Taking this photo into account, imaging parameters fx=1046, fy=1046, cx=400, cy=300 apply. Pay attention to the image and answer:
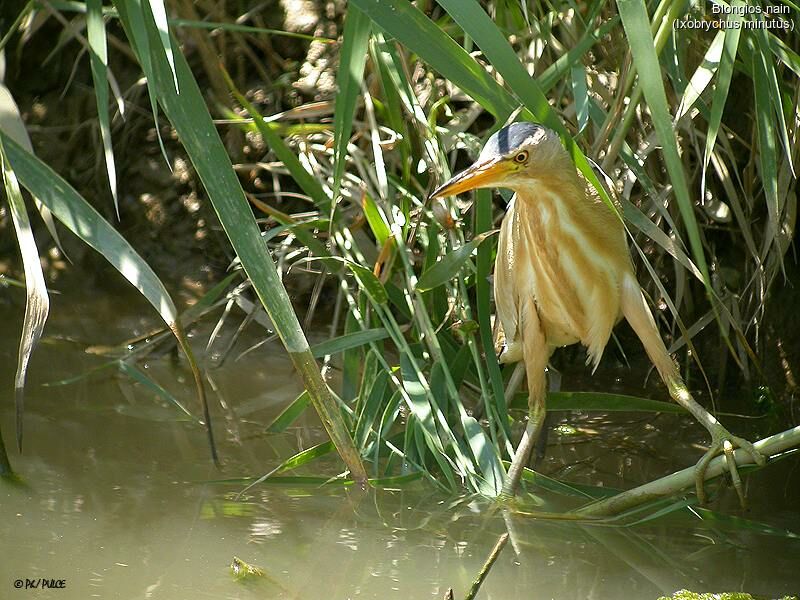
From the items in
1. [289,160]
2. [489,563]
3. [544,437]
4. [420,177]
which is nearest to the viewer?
[489,563]

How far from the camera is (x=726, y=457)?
5.57 ft

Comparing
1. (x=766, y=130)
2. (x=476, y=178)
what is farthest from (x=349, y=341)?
(x=766, y=130)

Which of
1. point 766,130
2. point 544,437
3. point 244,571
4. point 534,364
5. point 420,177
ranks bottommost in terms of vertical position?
point 544,437

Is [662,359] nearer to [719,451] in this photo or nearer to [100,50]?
[719,451]

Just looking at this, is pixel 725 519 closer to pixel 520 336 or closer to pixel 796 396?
pixel 520 336

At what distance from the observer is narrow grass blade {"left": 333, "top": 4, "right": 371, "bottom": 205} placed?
1.56m

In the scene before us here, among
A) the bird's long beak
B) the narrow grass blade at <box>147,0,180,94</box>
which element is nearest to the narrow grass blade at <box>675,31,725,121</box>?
the bird's long beak

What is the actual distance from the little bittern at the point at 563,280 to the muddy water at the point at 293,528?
0.18 metres

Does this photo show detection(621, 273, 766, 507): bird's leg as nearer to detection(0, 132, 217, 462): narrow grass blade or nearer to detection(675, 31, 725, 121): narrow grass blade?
detection(675, 31, 725, 121): narrow grass blade

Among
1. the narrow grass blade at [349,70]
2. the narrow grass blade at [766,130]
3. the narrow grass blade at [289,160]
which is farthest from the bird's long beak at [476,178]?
the narrow grass blade at [289,160]

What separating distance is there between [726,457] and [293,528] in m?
0.71

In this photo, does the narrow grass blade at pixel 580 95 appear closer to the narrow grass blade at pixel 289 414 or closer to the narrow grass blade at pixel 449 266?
the narrow grass blade at pixel 449 266

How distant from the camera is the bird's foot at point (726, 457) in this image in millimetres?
1663

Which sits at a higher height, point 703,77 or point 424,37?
point 424,37
